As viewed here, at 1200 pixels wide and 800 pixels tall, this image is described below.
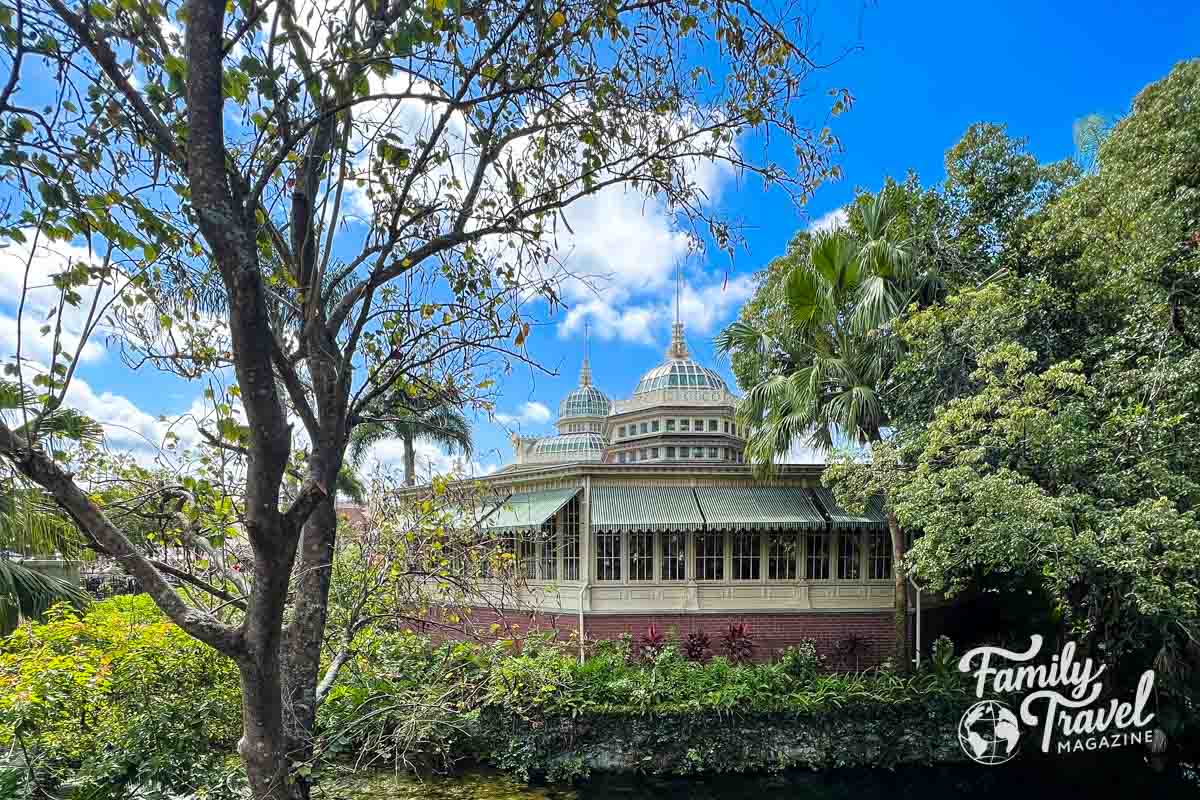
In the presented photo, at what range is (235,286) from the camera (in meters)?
2.62

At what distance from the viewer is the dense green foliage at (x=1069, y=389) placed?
7.90 meters

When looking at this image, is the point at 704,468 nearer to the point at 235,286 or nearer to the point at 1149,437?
the point at 1149,437

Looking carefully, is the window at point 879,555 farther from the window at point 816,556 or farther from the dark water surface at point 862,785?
the dark water surface at point 862,785

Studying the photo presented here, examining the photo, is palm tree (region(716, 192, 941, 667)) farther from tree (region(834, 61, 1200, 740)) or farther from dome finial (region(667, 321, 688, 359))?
dome finial (region(667, 321, 688, 359))

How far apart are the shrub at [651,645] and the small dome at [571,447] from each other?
1234 cm

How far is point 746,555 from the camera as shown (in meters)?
13.7

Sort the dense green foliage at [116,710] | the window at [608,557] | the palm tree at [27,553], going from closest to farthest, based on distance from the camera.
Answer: the dense green foliage at [116,710] → the palm tree at [27,553] → the window at [608,557]

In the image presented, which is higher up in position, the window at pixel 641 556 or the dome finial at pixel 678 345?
the dome finial at pixel 678 345

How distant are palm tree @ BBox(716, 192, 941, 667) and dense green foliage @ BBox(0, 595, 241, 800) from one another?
9022 millimetres

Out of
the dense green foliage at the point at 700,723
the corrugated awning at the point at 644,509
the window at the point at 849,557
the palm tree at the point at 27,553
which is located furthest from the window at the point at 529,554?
the palm tree at the point at 27,553

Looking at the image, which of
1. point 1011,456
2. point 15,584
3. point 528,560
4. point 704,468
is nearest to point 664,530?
point 704,468

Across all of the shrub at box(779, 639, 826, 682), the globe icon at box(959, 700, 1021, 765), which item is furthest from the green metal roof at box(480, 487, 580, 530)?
the globe icon at box(959, 700, 1021, 765)

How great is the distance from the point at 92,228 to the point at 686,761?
32.5 ft

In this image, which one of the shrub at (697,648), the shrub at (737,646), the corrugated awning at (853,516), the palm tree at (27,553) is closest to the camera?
the palm tree at (27,553)
